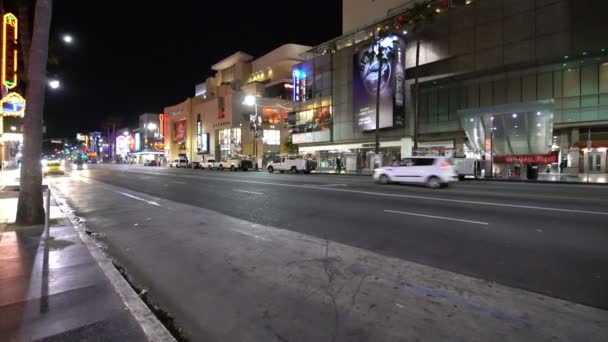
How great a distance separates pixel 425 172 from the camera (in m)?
18.0

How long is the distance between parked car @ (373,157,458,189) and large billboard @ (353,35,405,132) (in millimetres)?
18206

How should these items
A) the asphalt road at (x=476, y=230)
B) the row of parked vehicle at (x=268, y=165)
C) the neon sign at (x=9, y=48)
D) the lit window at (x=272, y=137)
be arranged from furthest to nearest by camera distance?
the lit window at (x=272, y=137), the row of parked vehicle at (x=268, y=165), the neon sign at (x=9, y=48), the asphalt road at (x=476, y=230)

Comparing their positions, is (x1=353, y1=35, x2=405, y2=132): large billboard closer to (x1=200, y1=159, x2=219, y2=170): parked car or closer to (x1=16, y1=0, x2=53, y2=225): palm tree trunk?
(x1=200, y1=159, x2=219, y2=170): parked car

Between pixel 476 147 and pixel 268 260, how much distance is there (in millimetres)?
32568

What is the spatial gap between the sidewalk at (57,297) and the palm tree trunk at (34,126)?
1596 millimetres

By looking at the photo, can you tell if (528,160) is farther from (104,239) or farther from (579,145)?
(104,239)

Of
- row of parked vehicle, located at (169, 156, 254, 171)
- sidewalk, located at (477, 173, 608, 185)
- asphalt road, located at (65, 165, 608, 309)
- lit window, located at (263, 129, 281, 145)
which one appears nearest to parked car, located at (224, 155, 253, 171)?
row of parked vehicle, located at (169, 156, 254, 171)

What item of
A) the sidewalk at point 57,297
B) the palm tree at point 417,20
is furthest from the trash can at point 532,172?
the sidewalk at point 57,297

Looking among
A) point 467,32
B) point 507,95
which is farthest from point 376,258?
point 467,32

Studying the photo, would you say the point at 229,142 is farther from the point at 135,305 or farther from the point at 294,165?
the point at 135,305

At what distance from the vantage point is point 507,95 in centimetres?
3155

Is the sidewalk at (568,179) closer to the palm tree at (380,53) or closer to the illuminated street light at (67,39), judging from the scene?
the palm tree at (380,53)

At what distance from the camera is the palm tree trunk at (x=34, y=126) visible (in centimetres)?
771

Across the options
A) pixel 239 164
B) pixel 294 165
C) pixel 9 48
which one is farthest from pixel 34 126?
pixel 239 164
